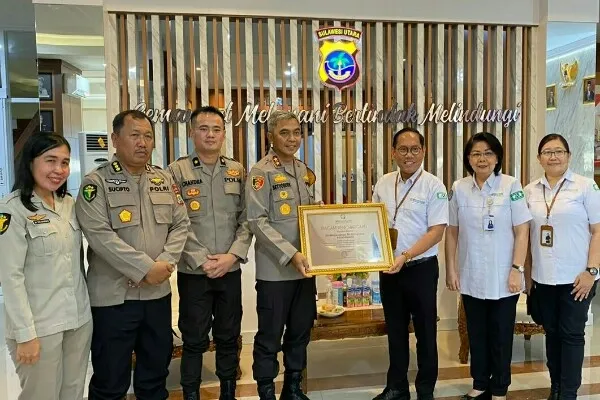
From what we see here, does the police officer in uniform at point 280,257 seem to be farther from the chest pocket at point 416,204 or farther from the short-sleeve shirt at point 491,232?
the short-sleeve shirt at point 491,232

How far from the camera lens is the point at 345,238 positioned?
2.94 m

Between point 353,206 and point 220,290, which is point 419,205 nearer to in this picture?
point 353,206

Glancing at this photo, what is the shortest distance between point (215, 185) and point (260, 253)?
1.50 ft

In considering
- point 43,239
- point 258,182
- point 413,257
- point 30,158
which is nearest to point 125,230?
point 43,239

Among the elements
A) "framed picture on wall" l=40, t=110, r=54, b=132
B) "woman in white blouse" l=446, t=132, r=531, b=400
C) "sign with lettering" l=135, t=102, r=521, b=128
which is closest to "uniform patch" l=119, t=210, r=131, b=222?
"woman in white blouse" l=446, t=132, r=531, b=400

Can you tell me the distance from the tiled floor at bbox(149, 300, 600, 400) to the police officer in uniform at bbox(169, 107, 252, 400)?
65 centimetres

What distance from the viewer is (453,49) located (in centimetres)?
480

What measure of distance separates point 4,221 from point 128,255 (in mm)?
529

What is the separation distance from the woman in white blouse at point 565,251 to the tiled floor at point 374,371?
2.03ft

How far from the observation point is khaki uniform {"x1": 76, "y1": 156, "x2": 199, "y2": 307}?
92.7 inches

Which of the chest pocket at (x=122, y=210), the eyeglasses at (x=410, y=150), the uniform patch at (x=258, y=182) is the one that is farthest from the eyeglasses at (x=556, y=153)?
the chest pocket at (x=122, y=210)

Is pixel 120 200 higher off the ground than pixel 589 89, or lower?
lower

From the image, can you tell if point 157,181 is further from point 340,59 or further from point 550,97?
point 550,97

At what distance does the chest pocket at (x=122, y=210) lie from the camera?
95.1 inches
